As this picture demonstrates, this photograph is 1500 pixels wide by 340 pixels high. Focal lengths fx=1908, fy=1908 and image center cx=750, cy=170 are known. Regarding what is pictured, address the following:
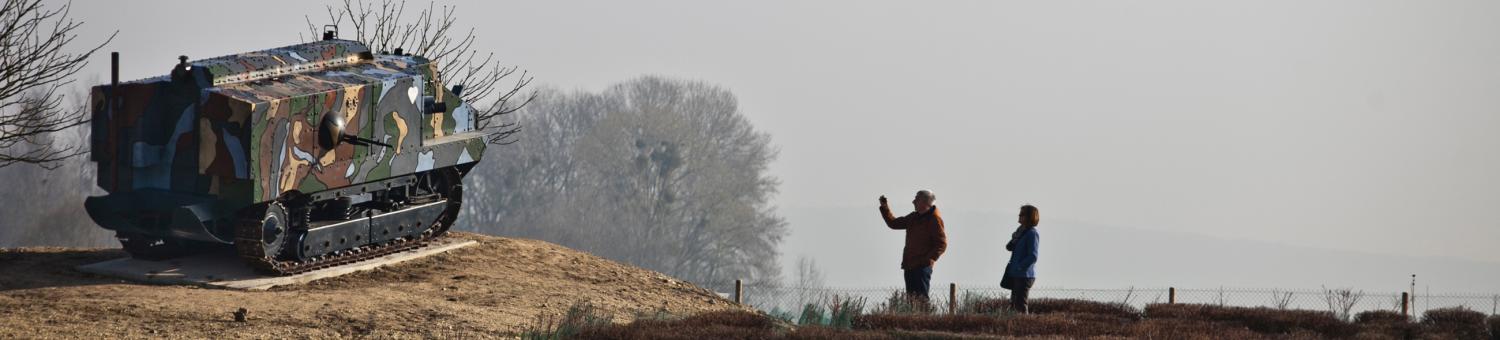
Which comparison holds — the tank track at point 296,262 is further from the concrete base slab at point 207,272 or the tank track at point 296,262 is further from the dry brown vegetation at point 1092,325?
the dry brown vegetation at point 1092,325

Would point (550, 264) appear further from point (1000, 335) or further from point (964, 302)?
point (1000, 335)

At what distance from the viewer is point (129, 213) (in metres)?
19.4

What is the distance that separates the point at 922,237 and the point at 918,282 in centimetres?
56

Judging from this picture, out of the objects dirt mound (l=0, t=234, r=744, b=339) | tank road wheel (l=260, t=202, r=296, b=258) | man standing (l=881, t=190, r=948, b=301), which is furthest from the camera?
tank road wheel (l=260, t=202, r=296, b=258)

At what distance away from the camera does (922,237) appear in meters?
18.7

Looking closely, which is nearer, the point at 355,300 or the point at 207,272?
the point at 355,300

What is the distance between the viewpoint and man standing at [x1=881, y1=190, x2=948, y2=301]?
1864 cm

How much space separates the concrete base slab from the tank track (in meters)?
0.11

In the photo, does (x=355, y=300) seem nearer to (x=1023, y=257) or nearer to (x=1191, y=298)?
(x=1023, y=257)

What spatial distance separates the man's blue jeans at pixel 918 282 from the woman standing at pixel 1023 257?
108 centimetres

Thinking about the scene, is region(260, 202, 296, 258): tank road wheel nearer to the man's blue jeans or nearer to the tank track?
the tank track

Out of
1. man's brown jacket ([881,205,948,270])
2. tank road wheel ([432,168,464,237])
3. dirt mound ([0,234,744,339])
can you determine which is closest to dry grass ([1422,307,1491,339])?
man's brown jacket ([881,205,948,270])

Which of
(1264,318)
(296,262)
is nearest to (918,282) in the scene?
(1264,318)

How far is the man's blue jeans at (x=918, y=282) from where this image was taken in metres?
19.0
